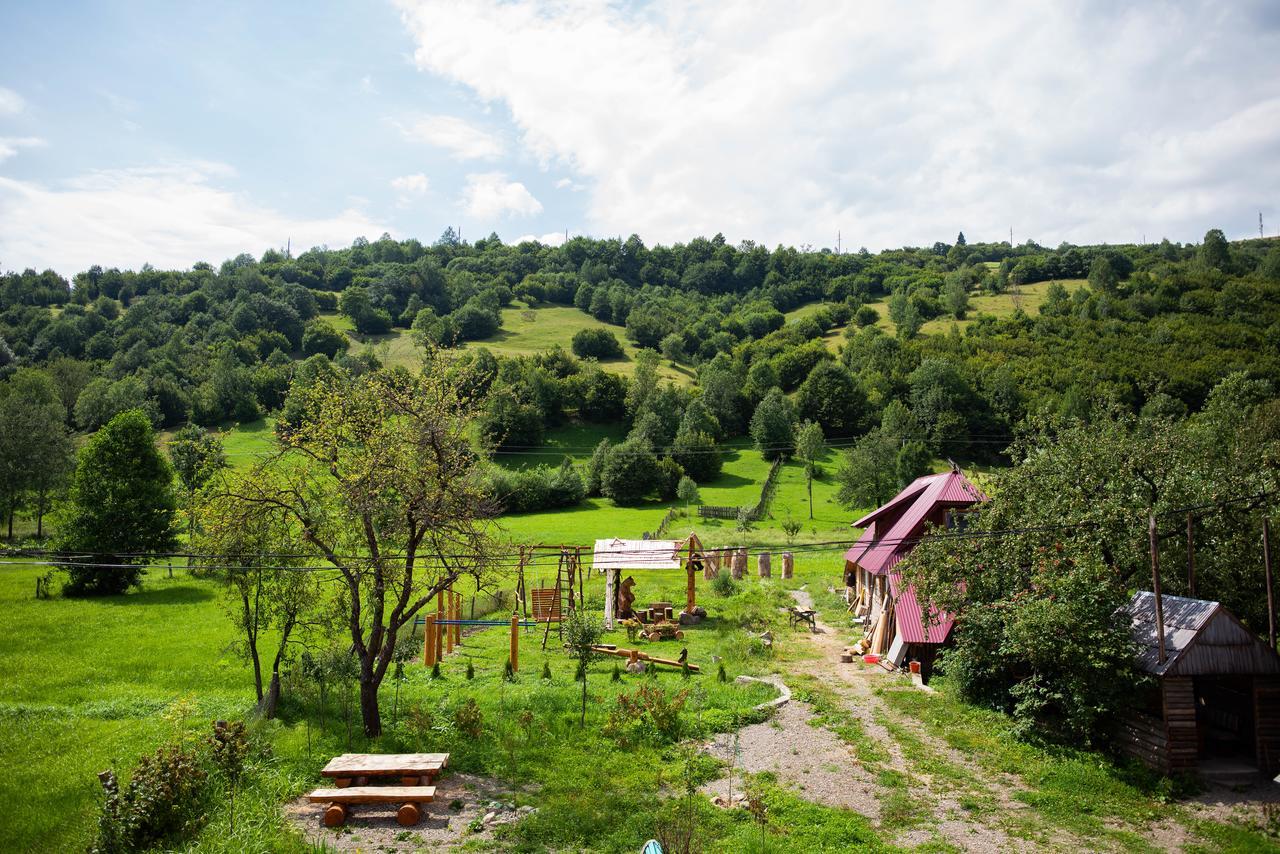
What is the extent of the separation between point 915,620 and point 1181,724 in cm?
797

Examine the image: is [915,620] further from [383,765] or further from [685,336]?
[685,336]

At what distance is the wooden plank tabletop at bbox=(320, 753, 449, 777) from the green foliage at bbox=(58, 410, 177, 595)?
2849 cm

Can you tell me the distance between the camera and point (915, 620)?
2314 cm

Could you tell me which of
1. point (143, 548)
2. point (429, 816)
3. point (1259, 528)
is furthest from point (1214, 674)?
point (143, 548)

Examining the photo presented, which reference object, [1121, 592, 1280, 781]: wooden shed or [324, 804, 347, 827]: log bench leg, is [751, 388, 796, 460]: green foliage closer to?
[1121, 592, 1280, 781]: wooden shed

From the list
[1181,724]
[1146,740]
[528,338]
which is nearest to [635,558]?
[1146,740]

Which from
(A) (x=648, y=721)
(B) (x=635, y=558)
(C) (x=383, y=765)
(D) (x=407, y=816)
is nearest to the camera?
(D) (x=407, y=816)

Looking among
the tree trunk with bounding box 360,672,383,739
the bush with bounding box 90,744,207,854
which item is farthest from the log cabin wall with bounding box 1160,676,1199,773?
the bush with bounding box 90,744,207,854

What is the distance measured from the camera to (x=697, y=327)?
128 metres

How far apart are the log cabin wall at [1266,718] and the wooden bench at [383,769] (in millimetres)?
17333

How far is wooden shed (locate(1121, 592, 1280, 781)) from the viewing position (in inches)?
619

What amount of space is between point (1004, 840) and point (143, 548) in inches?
1620

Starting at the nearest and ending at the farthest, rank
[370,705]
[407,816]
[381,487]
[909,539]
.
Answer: [407,816], [381,487], [370,705], [909,539]

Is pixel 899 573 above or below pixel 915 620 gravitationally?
above
